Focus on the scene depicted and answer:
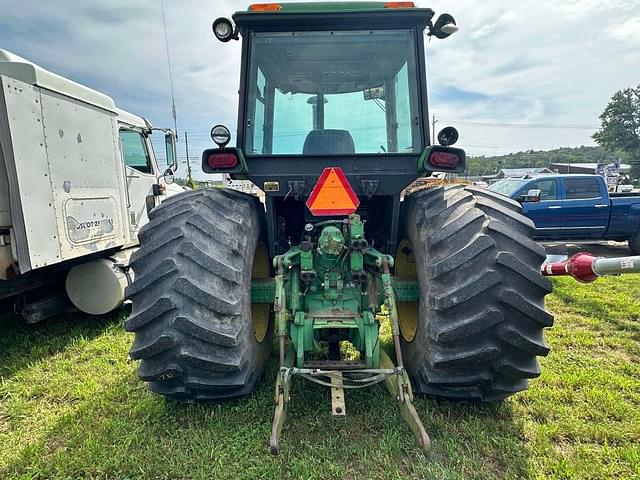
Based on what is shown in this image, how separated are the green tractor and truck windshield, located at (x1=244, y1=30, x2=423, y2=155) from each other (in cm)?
Answer: 1

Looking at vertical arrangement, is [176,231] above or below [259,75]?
below

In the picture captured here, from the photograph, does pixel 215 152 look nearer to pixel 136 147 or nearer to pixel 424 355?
pixel 424 355

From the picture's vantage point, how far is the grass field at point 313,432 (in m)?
2.06

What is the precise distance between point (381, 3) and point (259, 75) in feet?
3.13

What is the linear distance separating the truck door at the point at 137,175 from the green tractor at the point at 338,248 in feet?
9.93

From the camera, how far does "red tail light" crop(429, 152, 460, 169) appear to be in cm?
260

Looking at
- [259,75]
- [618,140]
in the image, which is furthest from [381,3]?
[618,140]

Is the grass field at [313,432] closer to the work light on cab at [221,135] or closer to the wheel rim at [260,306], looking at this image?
the wheel rim at [260,306]

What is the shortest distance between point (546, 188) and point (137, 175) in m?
8.62

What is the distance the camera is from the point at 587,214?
9016mm

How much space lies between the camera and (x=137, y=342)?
2125mm

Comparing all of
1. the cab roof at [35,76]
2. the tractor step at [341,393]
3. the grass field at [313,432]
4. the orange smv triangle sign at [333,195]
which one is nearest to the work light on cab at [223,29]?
the orange smv triangle sign at [333,195]

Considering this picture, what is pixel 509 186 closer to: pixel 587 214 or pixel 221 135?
pixel 587 214

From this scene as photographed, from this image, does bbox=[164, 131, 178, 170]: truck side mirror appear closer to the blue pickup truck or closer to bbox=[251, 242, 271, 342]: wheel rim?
bbox=[251, 242, 271, 342]: wheel rim
